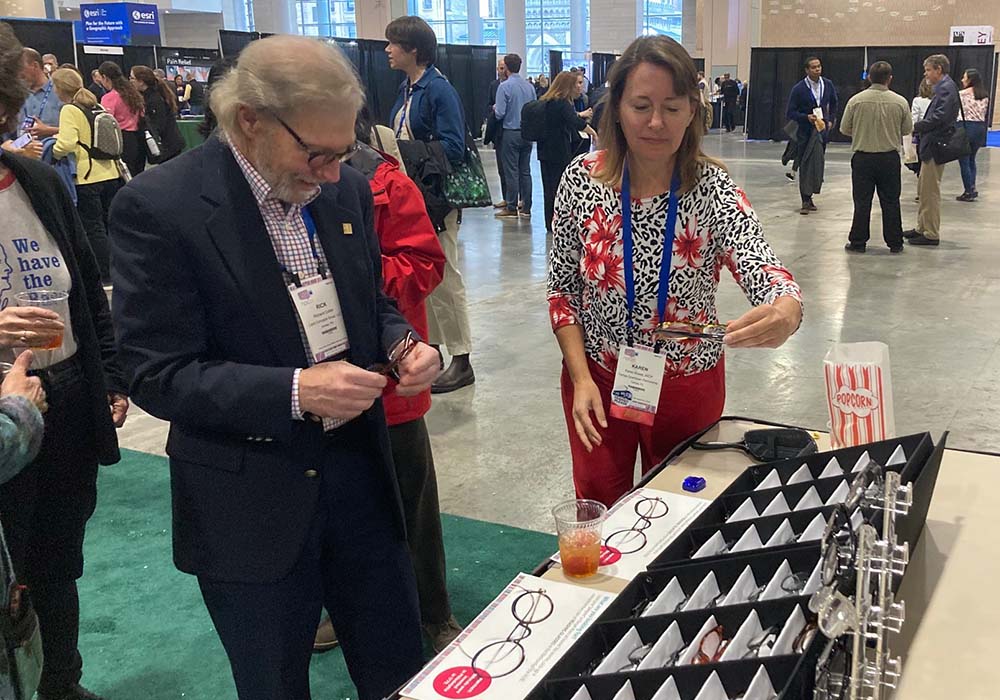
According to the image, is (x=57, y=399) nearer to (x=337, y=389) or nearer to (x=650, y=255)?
(x=337, y=389)

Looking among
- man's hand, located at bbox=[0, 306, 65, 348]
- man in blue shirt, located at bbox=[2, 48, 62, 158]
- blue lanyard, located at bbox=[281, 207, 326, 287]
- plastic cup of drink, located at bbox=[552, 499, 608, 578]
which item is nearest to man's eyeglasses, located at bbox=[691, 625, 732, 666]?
plastic cup of drink, located at bbox=[552, 499, 608, 578]

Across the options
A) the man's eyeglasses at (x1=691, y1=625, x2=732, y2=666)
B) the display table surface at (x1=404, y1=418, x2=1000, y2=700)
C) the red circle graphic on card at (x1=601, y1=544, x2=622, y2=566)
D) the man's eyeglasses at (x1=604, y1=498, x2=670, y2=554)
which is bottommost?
the display table surface at (x1=404, y1=418, x2=1000, y2=700)

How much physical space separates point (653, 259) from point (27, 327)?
1204 millimetres

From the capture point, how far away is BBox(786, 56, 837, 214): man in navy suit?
9.50 m

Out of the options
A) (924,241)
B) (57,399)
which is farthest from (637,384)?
(924,241)

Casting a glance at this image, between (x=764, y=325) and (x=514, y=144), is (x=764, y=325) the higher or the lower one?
the lower one

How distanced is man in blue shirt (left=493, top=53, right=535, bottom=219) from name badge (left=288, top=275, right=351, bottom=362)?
777cm

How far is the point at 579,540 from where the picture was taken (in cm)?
147

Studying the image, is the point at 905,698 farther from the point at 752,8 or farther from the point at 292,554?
the point at 752,8

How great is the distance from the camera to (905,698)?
1.18m

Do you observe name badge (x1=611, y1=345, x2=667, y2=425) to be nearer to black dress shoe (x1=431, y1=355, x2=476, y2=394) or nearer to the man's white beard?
the man's white beard

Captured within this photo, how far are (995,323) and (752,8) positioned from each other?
17804mm

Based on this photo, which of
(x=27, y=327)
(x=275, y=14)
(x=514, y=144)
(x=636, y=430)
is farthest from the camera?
(x=275, y=14)

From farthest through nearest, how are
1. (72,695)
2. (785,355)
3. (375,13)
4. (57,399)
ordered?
(375,13) < (785,355) < (72,695) < (57,399)
